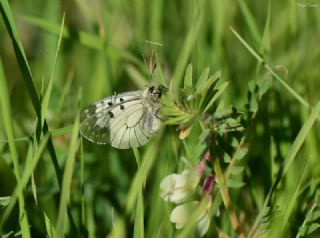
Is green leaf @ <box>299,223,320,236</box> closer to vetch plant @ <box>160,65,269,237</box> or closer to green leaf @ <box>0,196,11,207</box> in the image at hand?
vetch plant @ <box>160,65,269,237</box>

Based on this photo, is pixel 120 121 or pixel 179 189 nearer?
pixel 179 189

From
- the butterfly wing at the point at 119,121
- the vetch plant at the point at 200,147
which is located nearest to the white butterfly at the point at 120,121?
the butterfly wing at the point at 119,121

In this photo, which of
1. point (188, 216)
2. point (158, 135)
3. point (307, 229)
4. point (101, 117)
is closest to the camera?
point (158, 135)

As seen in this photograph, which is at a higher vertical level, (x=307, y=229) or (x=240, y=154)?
(x=240, y=154)

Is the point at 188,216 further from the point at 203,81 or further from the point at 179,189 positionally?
the point at 203,81

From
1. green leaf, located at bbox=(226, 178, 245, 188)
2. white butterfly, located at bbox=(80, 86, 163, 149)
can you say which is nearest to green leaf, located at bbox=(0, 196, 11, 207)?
white butterfly, located at bbox=(80, 86, 163, 149)

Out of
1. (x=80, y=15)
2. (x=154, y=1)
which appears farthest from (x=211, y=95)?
(x=80, y=15)

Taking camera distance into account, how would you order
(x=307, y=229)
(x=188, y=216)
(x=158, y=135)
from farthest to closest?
(x=307, y=229) → (x=188, y=216) → (x=158, y=135)

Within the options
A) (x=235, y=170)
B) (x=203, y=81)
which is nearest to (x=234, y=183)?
(x=235, y=170)
